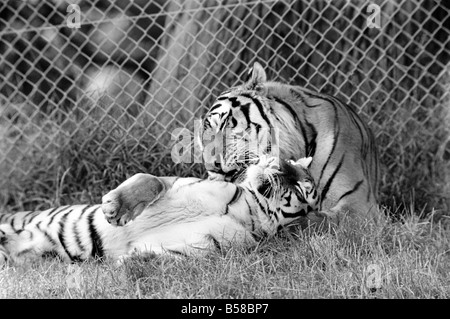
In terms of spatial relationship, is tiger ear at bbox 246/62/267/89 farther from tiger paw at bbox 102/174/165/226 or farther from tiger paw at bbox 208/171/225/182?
tiger paw at bbox 102/174/165/226

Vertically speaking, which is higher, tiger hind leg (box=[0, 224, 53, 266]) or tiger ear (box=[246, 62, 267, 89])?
tiger ear (box=[246, 62, 267, 89])

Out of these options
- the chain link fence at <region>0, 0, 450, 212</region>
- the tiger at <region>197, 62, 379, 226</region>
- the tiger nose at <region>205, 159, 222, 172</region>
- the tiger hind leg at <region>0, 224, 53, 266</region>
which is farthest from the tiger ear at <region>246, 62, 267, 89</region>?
the tiger hind leg at <region>0, 224, 53, 266</region>

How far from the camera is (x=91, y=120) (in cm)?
577

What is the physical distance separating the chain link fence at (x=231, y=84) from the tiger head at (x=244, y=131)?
87 cm

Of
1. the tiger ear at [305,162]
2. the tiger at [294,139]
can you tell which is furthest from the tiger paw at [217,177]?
the tiger ear at [305,162]

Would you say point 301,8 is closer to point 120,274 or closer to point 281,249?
point 281,249

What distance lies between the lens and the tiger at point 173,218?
4.10m

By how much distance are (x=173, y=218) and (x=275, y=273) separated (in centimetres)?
66

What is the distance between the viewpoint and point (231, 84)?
5.87 meters

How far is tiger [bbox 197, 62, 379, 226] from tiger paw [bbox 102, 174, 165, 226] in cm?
52

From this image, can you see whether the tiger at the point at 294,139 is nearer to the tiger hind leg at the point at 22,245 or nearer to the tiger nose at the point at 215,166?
the tiger nose at the point at 215,166

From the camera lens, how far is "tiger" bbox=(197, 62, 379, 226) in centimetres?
464

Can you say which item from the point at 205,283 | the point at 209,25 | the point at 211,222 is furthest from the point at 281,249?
the point at 209,25

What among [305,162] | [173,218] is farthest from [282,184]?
[173,218]
